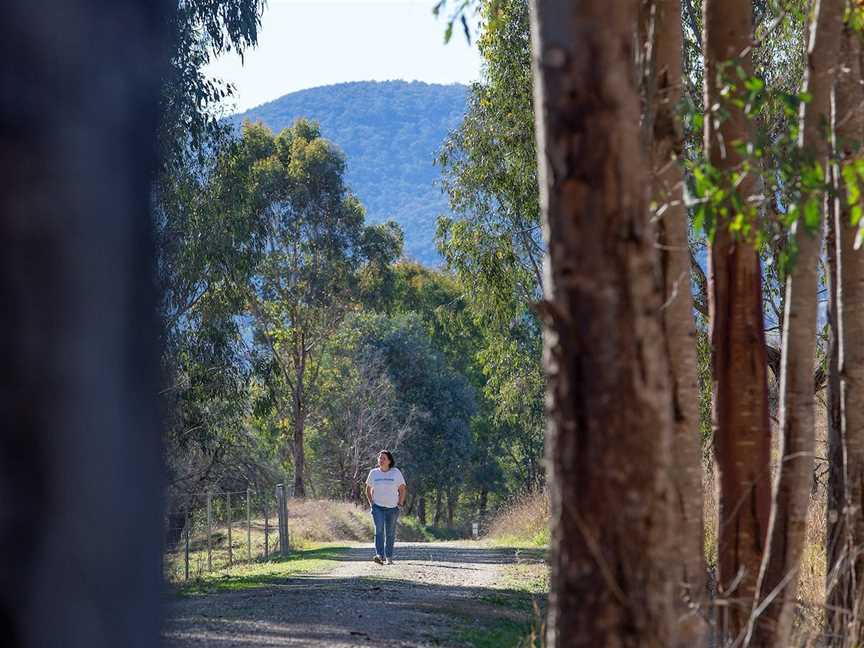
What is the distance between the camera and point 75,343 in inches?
230

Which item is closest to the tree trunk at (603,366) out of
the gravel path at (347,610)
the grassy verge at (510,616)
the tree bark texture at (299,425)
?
the gravel path at (347,610)

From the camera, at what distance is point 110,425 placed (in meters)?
5.99

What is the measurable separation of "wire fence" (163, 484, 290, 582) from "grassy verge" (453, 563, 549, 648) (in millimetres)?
4694

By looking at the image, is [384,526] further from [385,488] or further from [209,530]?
[209,530]

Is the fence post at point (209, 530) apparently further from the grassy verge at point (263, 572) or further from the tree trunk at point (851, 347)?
the tree trunk at point (851, 347)

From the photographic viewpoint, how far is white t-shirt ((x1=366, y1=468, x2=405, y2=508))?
56.9 feet

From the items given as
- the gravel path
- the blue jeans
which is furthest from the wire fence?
the blue jeans

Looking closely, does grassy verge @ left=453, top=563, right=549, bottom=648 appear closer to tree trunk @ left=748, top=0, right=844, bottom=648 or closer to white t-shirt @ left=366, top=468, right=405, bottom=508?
white t-shirt @ left=366, top=468, right=405, bottom=508

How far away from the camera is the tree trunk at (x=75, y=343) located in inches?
222

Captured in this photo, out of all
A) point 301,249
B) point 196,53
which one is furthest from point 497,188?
point 301,249

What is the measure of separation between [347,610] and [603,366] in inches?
361

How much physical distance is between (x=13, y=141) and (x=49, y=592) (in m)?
1.94

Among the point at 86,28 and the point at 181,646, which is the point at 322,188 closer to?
the point at 181,646

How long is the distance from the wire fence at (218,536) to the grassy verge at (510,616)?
4694mm
